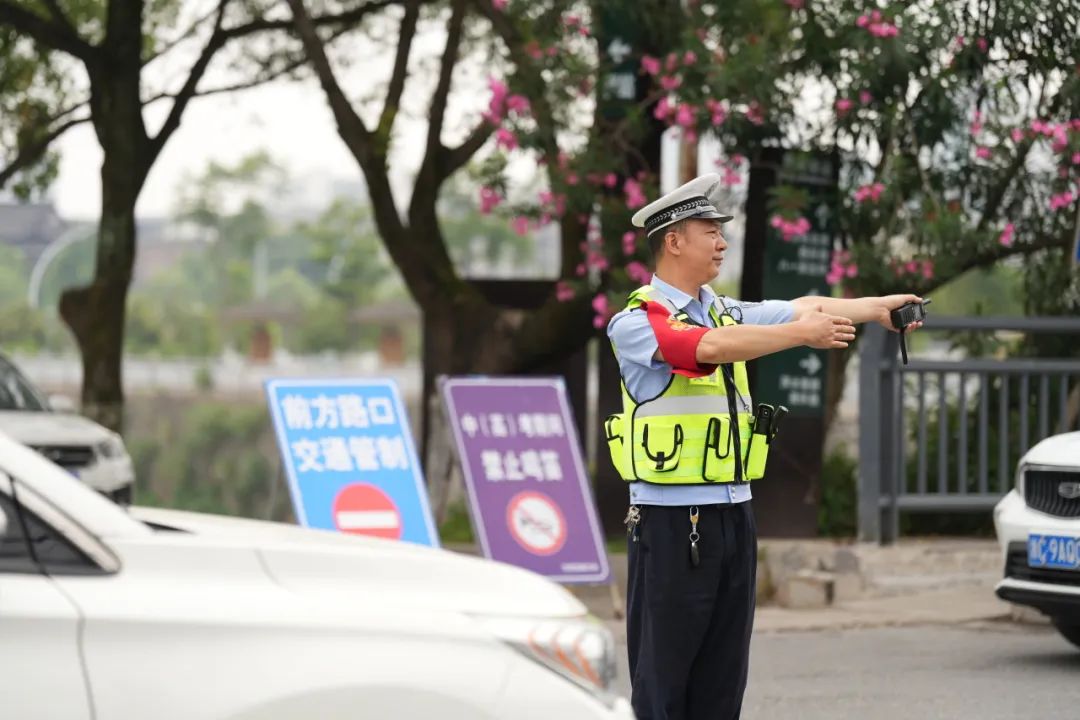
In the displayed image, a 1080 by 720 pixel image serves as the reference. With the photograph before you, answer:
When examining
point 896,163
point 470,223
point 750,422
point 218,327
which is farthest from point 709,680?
point 218,327

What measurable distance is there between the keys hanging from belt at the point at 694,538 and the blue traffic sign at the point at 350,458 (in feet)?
15.9

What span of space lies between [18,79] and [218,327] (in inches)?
3762

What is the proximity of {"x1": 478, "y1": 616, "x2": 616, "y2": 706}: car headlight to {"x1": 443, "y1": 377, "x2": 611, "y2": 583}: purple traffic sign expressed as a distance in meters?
6.31

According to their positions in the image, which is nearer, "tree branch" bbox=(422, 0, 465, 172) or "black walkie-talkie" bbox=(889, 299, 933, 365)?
"black walkie-talkie" bbox=(889, 299, 933, 365)

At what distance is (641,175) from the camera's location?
41.5 ft

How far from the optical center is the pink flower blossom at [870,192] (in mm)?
11891

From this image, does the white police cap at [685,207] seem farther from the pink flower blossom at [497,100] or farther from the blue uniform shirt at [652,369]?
the pink flower blossom at [497,100]

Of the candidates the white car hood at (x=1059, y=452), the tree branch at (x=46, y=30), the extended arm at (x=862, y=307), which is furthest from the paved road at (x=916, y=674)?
the tree branch at (x=46, y=30)

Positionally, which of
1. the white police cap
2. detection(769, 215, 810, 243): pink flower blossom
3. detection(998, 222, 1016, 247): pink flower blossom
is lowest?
detection(998, 222, 1016, 247): pink flower blossom

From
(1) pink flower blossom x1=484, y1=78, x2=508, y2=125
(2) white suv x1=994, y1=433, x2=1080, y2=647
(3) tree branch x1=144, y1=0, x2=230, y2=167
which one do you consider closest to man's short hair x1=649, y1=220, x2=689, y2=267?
(2) white suv x1=994, y1=433, x2=1080, y2=647

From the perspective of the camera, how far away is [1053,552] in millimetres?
8414

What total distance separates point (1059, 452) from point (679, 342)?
4196 mm

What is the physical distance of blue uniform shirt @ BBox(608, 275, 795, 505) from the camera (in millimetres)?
5070

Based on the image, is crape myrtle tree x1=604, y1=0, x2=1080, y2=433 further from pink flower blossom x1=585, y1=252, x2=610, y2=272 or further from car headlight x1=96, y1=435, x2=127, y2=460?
car headlight x1=96, y1=435, x2=127, y2=460
